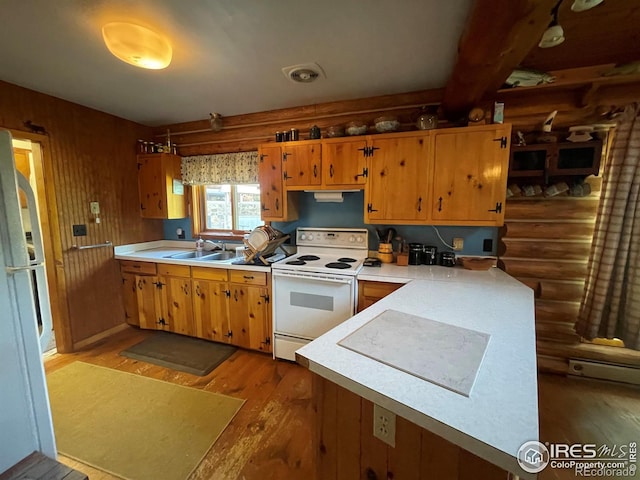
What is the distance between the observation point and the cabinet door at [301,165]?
2.54 meters

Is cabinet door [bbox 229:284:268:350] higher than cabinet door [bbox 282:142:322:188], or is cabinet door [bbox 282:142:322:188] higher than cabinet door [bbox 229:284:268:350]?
cabinet door [bbox 282:142:322:188]

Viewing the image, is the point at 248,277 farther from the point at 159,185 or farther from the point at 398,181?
the point at 159,185

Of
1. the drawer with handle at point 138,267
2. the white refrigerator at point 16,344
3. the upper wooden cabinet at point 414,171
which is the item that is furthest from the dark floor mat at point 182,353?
the upper wooden cabinet at point 414,171

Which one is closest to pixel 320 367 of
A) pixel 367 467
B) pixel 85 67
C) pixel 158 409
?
pixel 367 467

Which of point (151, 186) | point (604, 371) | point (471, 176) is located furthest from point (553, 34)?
point (151, 186)

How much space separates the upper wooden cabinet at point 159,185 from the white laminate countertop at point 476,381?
2.94m

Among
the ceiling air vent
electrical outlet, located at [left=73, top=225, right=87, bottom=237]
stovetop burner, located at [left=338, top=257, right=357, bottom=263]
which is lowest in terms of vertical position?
stovetop burner, located at [left=338, top=257, right=357, bottom=263]

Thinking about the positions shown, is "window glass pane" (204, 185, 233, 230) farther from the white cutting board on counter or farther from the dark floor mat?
the white cutting board on counter

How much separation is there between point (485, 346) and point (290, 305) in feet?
5.51

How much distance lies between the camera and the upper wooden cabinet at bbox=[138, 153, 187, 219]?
323cm

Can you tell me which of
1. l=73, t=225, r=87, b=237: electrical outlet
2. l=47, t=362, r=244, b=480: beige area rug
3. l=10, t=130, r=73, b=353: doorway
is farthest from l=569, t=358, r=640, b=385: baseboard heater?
l=73, t=225, r=87, b=237: electrical outlet

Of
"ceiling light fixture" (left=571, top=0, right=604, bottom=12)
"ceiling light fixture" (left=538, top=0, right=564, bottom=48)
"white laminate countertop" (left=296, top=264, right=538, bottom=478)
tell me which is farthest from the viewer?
"ceiling light fixture" (left=538, top=0, right=564, bottom=48)

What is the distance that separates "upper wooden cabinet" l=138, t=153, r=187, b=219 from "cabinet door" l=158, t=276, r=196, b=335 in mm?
887

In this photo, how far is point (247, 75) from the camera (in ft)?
7.02
